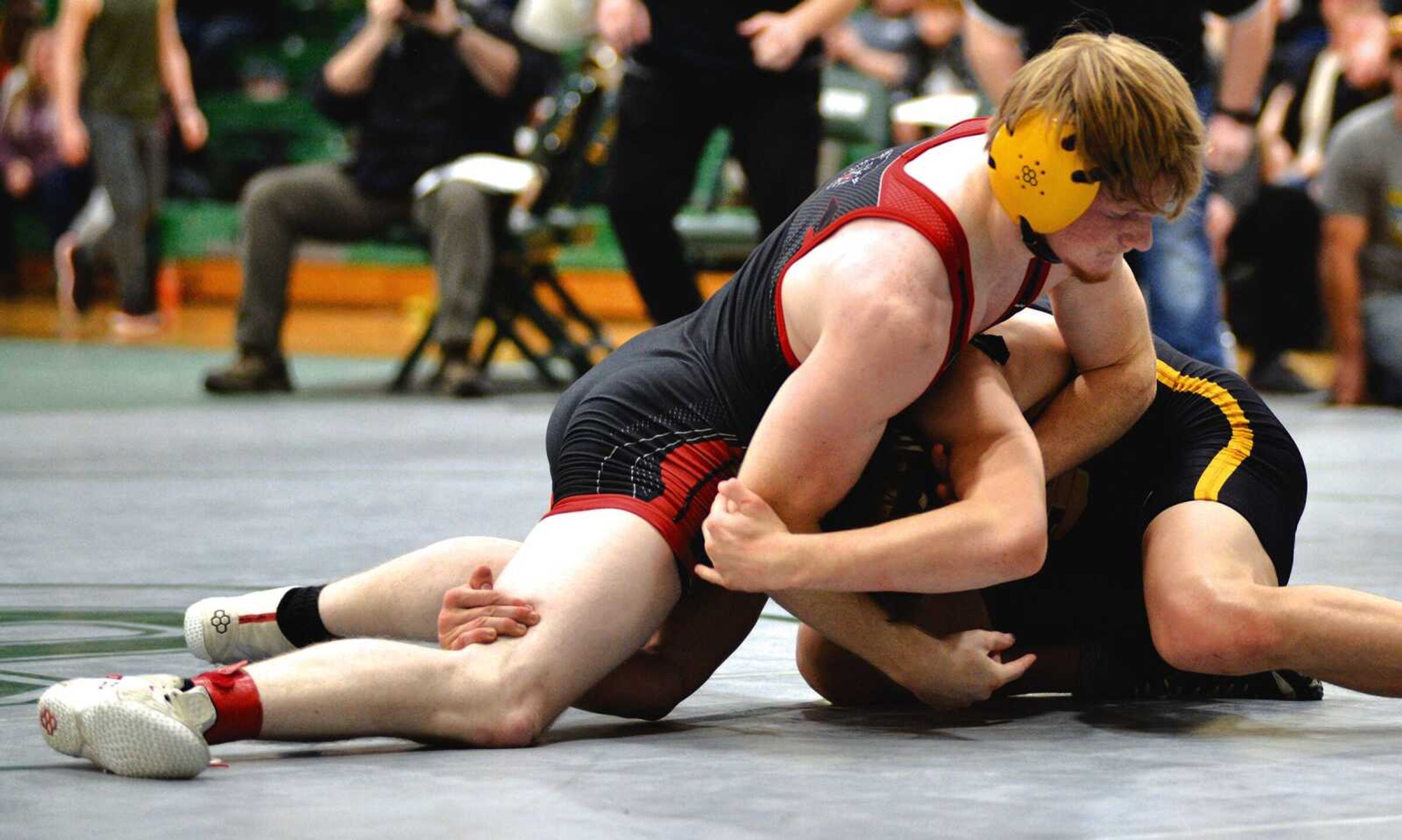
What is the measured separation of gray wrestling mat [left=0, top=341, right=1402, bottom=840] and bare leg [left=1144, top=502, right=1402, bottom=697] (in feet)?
0.22

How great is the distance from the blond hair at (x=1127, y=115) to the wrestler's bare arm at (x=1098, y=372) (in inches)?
11.1

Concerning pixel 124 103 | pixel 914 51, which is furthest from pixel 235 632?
pixel 124 103

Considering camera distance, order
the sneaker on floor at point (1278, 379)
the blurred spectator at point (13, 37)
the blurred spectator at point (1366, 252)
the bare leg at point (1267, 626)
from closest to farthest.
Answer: the bare leg at point (1267, 626) → the blurred spectator at point (1366, 252) → the sneaker on floor at point (1278, 379) → the blurred spectator at point (13, 37)

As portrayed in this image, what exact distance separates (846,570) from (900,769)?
0.24 meters

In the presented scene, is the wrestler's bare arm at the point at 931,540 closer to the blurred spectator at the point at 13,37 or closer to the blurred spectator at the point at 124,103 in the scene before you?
the blurred spectator at the point at 124,103

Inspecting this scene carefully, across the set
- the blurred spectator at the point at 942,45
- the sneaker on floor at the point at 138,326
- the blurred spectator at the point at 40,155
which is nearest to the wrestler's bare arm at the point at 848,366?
the blurred spectator at the point at 942,45

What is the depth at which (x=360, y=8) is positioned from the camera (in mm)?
13508

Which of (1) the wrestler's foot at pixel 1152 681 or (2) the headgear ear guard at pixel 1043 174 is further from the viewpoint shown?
(1) the wrestler's foot at pixel 1152 681

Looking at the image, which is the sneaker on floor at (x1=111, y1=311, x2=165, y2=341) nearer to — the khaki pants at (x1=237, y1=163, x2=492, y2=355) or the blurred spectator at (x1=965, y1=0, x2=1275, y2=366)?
the khaki pants at (x1=237, y1=163, x2=492, y2=355)

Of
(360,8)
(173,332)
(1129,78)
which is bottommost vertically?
(173,332)

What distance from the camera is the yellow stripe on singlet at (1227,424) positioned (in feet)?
8.31

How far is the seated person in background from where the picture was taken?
667 centimetres

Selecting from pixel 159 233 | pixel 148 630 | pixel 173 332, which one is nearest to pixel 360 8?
pixel 159 233

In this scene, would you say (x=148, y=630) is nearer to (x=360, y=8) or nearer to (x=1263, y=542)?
(x=1263, y=542)
